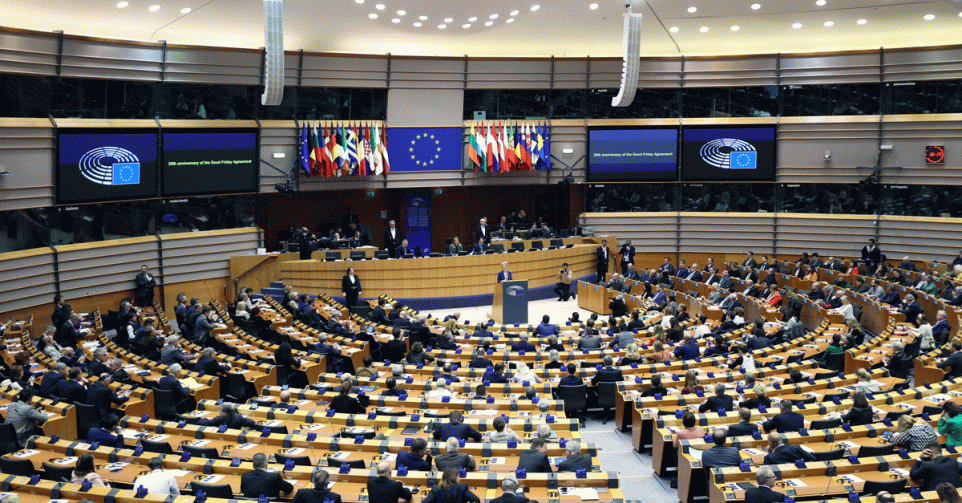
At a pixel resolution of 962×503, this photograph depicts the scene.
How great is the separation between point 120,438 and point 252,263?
1379 centimetres

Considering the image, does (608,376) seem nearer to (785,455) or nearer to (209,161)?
(785,455)

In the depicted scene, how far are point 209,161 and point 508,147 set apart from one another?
9.49 metres

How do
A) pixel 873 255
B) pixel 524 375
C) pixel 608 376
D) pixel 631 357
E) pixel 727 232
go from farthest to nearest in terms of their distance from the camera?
pixel 727 232
pixel 873 255
pixel 631 357
pixel 524 375
pixel 608 376

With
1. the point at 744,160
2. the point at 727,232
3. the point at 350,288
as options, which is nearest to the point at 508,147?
the point at 744,160

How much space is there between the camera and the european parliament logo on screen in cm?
2073

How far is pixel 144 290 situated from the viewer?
21656 mm

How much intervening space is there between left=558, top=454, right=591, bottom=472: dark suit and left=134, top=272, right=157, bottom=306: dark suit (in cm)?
1577

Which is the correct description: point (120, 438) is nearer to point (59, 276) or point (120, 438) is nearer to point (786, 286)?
Answer: point (59, 276)

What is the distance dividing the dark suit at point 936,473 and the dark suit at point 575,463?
3378mm

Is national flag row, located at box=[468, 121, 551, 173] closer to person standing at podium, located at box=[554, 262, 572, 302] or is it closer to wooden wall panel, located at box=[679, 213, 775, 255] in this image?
person standing at podium, located at box=[554, 262, 572, 302]

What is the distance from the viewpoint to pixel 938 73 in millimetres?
24875

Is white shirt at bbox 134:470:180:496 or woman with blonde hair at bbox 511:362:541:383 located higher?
woman with blonde hair at bbox 511:362:541:383

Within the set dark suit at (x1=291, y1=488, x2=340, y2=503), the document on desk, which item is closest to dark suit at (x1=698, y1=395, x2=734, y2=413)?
the document on desk

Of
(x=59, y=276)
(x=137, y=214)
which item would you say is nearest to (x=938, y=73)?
(x=137, y=214)
